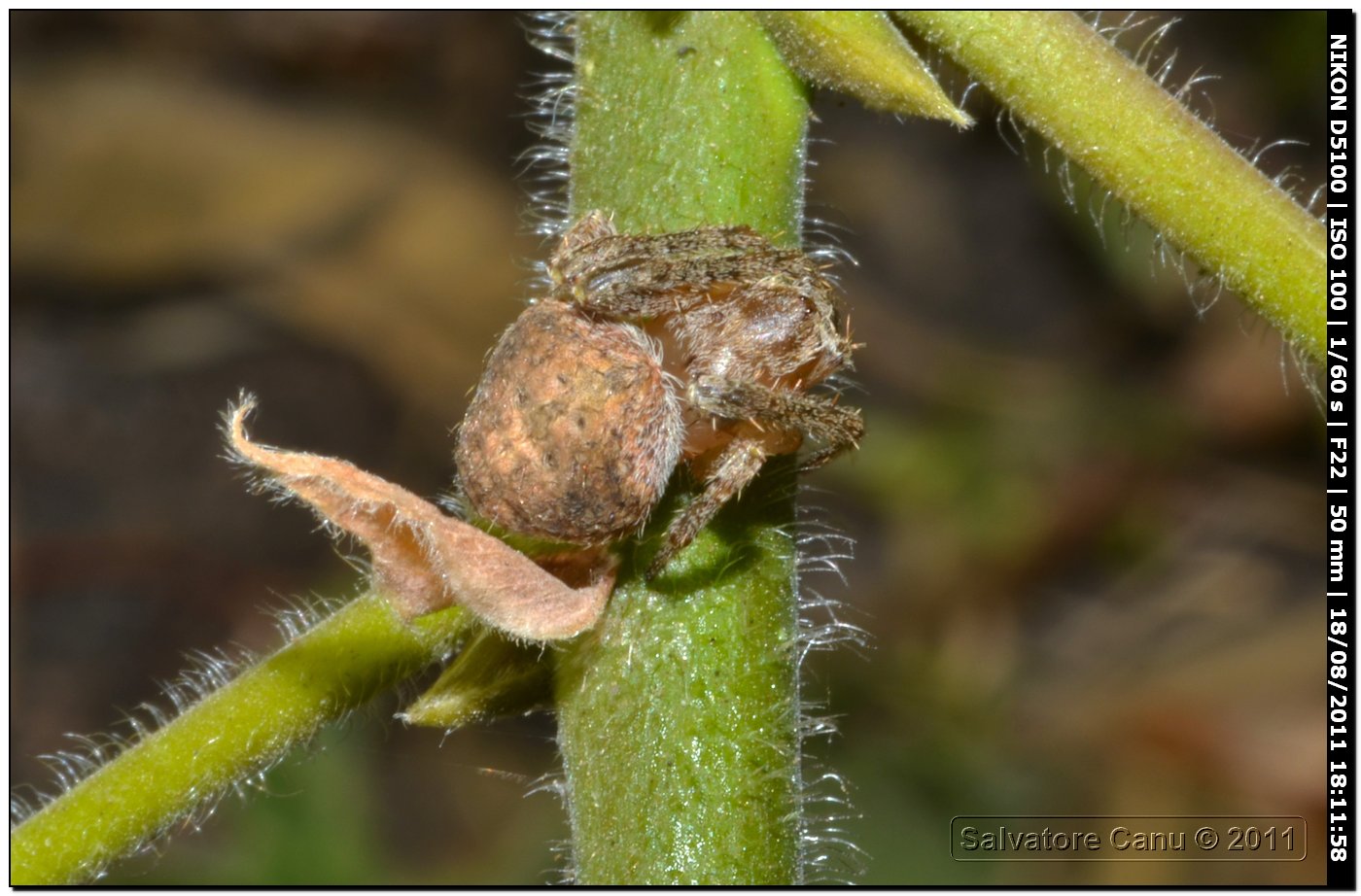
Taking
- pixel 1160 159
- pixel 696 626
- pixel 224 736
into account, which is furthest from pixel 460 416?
pixel 1160 159

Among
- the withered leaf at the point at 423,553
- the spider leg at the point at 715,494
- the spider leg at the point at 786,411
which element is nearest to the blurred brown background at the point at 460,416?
the spider leg at the point at 786,411

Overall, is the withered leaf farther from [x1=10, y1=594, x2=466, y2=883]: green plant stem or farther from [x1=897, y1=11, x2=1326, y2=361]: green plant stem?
[x1=897, y1=11, x2=1326, y2=361]: green plant stem

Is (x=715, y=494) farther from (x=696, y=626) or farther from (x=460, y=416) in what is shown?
(x=460, y=416)

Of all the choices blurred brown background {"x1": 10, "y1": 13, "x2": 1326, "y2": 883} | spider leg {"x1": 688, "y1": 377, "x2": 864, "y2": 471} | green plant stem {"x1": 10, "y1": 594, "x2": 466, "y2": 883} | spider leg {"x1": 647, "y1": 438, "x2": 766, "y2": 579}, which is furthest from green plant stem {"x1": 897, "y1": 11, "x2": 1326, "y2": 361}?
blurred brown background {"x1": 10, "y1": 13, "x2": 1326, "y2": 883}

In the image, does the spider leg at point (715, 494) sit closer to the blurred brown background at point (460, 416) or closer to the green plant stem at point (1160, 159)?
the green plant stem at point (1160, 159)

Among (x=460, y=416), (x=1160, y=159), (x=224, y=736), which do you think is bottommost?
(x=224, y=736)
